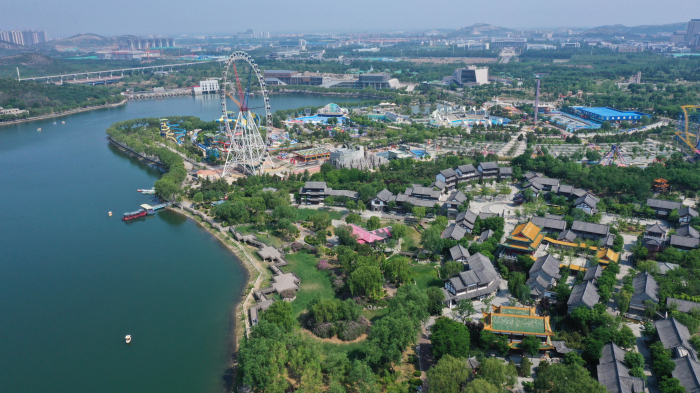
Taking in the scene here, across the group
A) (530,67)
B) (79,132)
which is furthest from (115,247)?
(530,67)

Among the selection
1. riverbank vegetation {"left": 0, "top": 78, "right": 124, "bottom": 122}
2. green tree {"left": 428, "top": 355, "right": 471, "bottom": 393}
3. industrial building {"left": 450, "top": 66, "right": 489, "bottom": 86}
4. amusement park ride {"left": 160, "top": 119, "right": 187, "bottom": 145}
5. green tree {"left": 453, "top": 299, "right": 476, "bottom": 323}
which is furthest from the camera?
industrial building {"left": 450, "top": 66, "right": 489, "bottom": 86}

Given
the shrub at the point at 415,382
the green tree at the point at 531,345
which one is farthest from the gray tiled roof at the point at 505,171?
the shrub at the point at 415,382

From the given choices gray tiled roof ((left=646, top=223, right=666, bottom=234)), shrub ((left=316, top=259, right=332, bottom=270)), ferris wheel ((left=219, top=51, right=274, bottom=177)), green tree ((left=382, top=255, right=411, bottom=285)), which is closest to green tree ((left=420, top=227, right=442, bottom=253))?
green tree ((left=382, top=255, right=411, bottom=285))

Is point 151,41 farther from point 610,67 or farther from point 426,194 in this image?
point 426,194

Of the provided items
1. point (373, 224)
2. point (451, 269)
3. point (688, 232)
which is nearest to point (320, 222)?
point (373, 224)

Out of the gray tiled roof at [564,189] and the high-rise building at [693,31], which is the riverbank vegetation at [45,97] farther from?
the high-rise building at [693,31]

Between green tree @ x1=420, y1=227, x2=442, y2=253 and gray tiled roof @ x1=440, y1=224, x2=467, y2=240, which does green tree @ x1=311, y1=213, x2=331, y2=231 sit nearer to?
green tree @ x1=420, y1=227, x2=442, y2=253
